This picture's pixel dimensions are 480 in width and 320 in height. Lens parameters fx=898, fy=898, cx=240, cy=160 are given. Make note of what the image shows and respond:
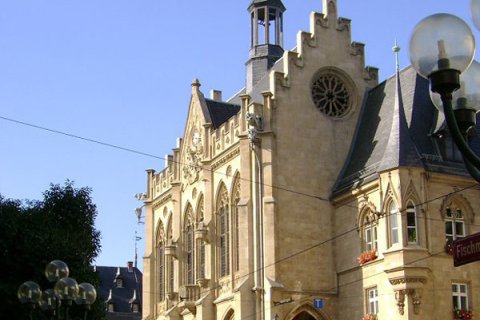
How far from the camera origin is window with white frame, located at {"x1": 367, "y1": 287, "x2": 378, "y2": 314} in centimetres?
3909

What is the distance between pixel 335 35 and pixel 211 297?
1491 centimetres

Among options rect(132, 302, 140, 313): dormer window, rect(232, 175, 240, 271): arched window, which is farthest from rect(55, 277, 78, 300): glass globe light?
rect(132, 302, 140, 313): dormer window

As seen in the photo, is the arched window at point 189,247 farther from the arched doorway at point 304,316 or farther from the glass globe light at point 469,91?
the glass globe light at point 469,91

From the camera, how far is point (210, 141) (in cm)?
4922

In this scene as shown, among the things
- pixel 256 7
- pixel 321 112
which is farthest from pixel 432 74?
pixel 256 7

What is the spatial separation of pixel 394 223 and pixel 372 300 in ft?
13.0

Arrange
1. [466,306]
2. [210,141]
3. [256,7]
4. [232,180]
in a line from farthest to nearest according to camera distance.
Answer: [256,7]
[210,141]
[232,180]
[466,306]

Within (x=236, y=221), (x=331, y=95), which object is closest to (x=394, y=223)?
(x=331, y=95)

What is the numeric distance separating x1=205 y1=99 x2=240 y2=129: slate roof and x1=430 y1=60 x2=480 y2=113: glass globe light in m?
38.4

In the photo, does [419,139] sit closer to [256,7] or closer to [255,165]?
[255,165]

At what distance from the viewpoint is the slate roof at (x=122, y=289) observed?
87938 mm

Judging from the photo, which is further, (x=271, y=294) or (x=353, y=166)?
(x=353, y=166)

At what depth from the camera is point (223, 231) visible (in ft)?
155

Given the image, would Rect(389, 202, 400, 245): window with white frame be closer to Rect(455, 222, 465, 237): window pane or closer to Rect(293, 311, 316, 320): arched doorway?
Rect(455, 222, 465, 237): window pane
